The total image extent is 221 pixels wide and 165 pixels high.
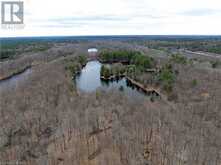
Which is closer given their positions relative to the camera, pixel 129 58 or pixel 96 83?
pixel 96 83

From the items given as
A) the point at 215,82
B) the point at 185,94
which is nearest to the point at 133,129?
the point at 185,94

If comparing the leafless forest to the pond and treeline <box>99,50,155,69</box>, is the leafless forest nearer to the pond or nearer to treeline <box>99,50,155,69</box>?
the pond

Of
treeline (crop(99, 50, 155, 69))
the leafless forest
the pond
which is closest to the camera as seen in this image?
the leafless forest

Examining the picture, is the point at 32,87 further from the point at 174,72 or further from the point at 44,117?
the point at 174,72

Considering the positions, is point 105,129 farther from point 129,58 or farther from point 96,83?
point 129,58

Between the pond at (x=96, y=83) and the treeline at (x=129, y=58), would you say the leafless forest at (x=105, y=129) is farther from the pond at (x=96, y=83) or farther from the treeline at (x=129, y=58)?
the treeline at (x=129, y=58)

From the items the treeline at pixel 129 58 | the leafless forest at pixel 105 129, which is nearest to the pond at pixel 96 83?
the treeline at pixel 129 58

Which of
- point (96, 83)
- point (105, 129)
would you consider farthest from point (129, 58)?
point (105, 129)

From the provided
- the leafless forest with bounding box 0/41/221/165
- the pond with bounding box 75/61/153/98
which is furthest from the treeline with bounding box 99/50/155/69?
the leafless forest with bounding box 0/41/221/165
